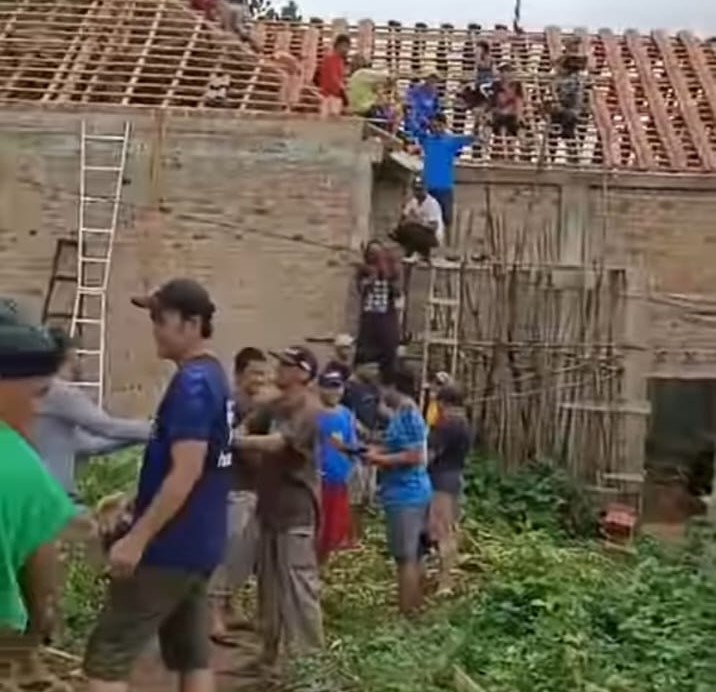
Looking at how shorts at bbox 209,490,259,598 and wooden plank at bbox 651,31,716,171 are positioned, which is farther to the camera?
wooden plank at bbox 651,31,716,171

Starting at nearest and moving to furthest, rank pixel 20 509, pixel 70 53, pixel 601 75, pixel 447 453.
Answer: pixel 20 509 → pixel 447 453 → pixel 70 53 → pixel 601 75

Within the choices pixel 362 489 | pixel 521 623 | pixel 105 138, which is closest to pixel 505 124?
pixel 105 138

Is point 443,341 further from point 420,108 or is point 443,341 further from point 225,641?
point 225,641

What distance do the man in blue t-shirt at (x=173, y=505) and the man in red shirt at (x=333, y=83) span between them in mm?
10281

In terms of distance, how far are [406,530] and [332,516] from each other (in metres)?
0.54

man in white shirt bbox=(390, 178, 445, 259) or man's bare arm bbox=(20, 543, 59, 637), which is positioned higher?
man in white shirt bbox=(390, 178, 445, 259)

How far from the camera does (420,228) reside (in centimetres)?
1777

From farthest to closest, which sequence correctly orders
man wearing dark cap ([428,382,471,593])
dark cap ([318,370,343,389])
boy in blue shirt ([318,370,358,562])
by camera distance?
man wearing dark cap ([428,382,471,593]) < dark cap ([318,370,343,389]) < boy in blue shirt ([318,370,358,562])

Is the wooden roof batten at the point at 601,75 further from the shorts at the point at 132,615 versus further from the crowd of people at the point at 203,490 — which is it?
the shorts at the point at 132,615

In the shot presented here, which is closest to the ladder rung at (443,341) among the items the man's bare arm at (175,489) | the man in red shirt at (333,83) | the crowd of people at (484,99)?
the crowd of people at (484,99)

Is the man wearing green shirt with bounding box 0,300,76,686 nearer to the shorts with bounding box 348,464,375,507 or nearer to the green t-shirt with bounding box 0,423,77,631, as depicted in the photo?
the green t-shirt with bounding box 0,423,77,631

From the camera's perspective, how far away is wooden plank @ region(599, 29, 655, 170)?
21.4m

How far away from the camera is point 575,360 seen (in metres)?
18.3

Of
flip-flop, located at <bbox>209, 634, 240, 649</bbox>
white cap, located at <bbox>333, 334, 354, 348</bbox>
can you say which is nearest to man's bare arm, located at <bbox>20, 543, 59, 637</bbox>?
flip-flop, located at <bbox>209, 634, 240, 649</bbox>
